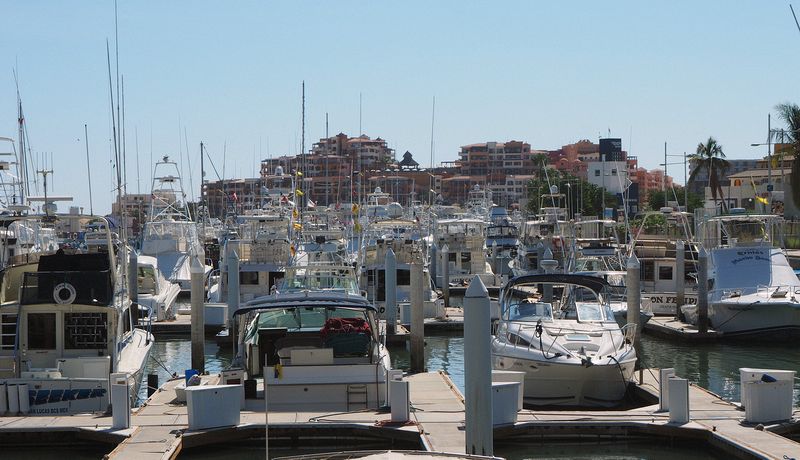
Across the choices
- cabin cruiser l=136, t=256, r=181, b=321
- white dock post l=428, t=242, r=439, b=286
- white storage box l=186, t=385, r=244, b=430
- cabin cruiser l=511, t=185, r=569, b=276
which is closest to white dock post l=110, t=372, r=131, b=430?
white storage box l=186, t=385, r=244, b=430

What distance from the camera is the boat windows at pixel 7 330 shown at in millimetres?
19297

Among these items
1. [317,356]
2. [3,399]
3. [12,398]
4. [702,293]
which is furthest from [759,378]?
[702,293]

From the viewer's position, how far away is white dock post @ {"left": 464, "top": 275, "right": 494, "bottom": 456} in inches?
484

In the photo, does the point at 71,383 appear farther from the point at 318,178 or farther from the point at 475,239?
the point at 318,178

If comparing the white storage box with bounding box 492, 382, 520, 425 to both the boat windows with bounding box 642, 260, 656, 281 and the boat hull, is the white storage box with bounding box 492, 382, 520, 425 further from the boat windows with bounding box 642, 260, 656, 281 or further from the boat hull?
the boat windows with bounding box 642, 260, 656, 281

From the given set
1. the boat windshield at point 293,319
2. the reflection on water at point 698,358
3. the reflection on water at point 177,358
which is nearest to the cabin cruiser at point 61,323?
the boat windshield at point 293,319

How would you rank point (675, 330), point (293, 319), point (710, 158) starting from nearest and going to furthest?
point (293, 319) < point (675, 330) < point (710, 158)

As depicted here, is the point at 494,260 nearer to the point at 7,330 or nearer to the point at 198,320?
the point at 198,320

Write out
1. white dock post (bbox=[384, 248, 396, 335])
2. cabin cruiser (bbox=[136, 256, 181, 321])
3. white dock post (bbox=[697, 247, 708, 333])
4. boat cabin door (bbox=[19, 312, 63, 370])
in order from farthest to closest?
1. cabin cruiser (bbox=[136, 256, 181, 321])
2. white dock post (bbox=[697, 247, 708, 333])
3. white dock post (bbox=[384, 248, 396, 335])
4. boat cabin door (bbox=[19, 312, 63, 370])

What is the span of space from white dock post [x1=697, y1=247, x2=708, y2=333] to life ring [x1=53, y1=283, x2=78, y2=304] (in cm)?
1879

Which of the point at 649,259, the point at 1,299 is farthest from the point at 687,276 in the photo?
the point at 1,299

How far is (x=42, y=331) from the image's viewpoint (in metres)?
19.6

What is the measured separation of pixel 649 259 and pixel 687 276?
11.9ft

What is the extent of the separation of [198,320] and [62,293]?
4182 millimetres
